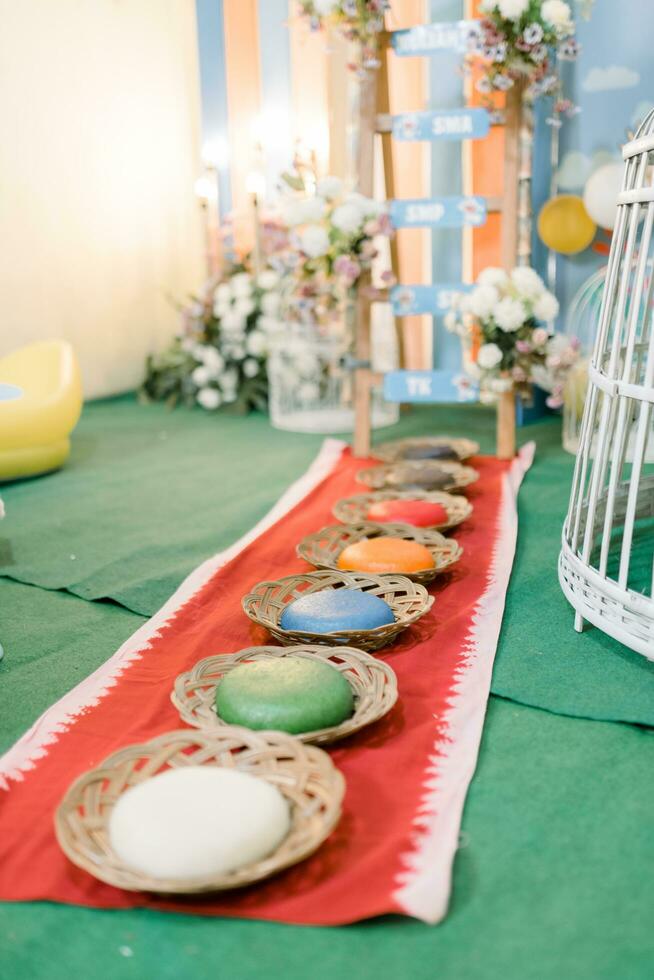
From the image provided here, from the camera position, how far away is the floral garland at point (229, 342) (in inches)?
195

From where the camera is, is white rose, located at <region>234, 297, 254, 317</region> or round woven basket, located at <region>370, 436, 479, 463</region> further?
white rose, located at <region>234, 297, 254, 317</region>

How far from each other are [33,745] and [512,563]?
1.44m

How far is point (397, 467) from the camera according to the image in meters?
3.38

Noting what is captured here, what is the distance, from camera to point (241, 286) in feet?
16.4

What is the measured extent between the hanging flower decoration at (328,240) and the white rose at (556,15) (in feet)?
2.91

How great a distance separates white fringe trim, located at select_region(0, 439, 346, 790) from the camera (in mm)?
1668

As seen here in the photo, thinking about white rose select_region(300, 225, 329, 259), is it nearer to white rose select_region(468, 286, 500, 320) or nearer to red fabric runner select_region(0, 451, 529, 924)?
white rose select_region(468, 286, 500, 320)

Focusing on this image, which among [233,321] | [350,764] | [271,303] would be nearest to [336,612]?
Result: [350,764]

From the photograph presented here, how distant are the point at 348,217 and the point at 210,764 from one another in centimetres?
260

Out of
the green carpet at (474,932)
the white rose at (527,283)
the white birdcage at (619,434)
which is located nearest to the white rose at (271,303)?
the white rose at (527,283)

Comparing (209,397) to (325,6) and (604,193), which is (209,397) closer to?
(325,6)

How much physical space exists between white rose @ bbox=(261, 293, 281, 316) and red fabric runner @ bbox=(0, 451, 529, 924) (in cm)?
243

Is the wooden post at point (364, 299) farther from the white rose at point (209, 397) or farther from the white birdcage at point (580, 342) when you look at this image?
the white rose at point (209, 397)

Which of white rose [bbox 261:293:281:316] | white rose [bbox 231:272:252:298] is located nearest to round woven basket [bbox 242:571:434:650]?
white rose [bbox 261:293:281:316]
